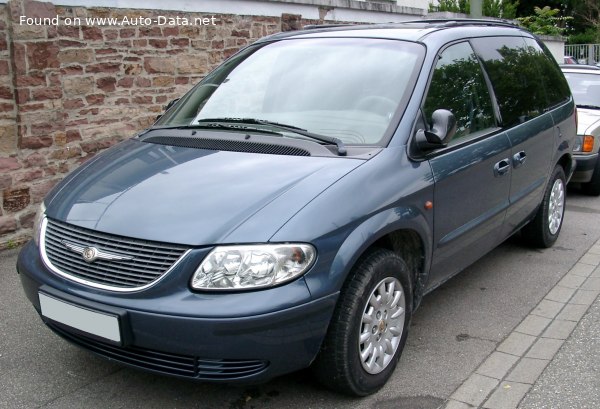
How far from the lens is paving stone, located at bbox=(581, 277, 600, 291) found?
517 centimetres

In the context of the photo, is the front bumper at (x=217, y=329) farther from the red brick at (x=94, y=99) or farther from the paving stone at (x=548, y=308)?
the red brick at (x=94, y=99)

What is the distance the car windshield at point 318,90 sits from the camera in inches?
154

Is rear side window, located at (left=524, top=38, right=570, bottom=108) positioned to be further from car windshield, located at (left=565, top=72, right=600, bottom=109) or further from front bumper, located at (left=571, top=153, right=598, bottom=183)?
car windshield, located at (left=565, top=72, right=600, bottom=109)

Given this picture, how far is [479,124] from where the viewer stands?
4.57 m

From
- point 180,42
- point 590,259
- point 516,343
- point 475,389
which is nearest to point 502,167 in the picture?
point 516,343

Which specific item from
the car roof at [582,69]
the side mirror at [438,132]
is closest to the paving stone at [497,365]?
the side mirror at [438,132]

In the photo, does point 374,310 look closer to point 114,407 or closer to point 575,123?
point 114,407

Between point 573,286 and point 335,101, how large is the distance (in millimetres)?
2555

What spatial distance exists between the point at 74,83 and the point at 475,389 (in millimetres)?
5198

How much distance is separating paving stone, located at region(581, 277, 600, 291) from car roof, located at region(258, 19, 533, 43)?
2.05m

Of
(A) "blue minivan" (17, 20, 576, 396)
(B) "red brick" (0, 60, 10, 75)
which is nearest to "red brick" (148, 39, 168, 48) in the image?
(B) "red brick" (0, 60, 10, 75)

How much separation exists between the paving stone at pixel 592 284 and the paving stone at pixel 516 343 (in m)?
1.16

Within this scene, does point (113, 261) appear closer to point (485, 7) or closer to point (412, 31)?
point (412, 31)

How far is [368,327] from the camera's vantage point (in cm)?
341
